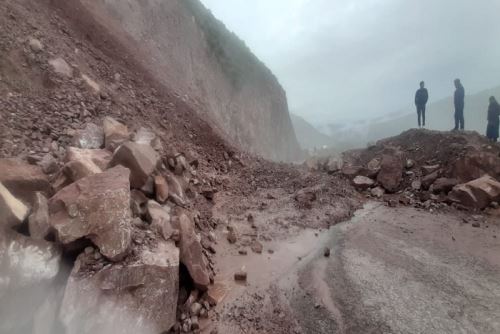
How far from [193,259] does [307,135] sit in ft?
238

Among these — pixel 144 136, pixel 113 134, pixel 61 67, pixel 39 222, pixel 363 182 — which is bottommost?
pixel 363 182

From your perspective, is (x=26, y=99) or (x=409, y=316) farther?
(x=26, y=99)

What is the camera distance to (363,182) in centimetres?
972

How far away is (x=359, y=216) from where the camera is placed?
795 cm

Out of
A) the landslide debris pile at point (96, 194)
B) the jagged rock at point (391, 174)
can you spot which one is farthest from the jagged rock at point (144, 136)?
the jagged rock at point (391, 174)

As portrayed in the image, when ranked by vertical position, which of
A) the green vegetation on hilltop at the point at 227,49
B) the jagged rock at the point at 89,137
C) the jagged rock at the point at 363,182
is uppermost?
the green vegetation on hilltop at the point at 227,49

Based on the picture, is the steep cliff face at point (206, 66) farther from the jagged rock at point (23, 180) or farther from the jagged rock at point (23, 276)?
the jagged rock at point (23, 276)

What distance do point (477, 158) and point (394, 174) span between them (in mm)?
1979

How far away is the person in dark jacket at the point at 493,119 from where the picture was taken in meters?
9.91

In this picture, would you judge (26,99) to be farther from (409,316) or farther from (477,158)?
(477,158)

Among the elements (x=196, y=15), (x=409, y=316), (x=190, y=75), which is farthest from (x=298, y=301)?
(x=196, y=15)

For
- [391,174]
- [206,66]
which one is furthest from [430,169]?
[206,66]

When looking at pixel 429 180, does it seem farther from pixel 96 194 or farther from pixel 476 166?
pixel 96 194

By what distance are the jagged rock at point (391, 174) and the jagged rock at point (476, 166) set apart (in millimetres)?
1342
